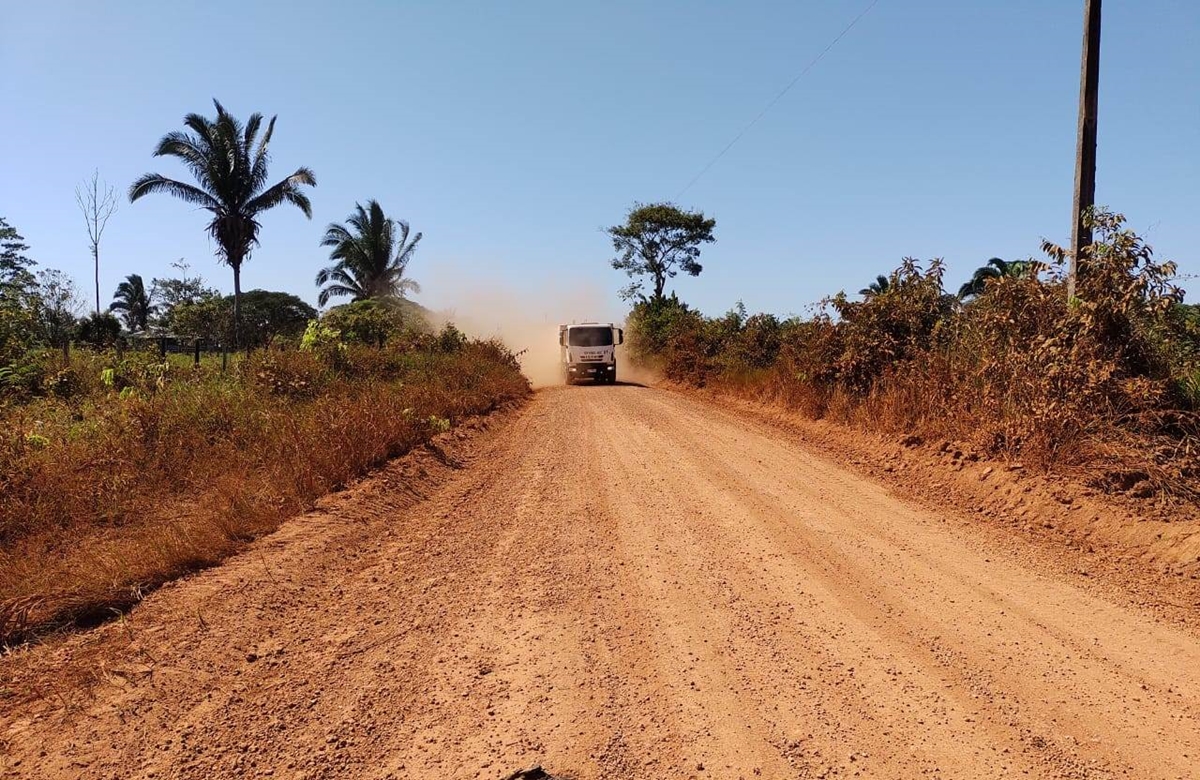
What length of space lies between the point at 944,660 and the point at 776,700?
1020 millimetres

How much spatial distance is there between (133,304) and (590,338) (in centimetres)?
7160

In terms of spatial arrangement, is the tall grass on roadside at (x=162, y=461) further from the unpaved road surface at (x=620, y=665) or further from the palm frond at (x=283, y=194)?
the palm frond at (x=283, y=194)

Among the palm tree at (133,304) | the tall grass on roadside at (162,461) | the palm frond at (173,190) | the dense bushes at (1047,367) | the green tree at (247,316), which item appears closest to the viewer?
the tall grass on roadside at (162,461)

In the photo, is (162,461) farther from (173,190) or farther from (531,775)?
(173,190)

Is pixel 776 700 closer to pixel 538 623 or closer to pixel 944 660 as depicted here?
pixel 944 660

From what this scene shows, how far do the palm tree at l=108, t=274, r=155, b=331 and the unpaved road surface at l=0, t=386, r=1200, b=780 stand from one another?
279ft

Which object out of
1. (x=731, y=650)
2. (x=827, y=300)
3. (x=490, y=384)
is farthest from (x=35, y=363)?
(x=827, y=300)

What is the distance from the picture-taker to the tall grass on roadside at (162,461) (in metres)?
4.30

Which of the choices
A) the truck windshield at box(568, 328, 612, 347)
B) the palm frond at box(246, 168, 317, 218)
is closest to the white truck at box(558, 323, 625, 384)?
the truck windshield at box(568, 328, 612, 347)

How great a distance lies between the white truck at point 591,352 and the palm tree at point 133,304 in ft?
225

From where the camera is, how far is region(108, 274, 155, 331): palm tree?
73000mm

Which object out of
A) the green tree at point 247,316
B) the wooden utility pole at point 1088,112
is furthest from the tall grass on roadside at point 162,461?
the green tree at point 247,316

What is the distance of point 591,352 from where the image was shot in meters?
25.8

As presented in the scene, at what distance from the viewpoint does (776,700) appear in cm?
293
